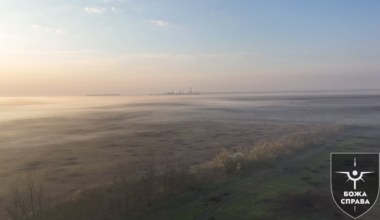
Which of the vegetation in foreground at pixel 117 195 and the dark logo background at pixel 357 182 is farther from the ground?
the vegetation in foreground at pixel 117 195

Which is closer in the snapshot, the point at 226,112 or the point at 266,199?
the point at 266,199

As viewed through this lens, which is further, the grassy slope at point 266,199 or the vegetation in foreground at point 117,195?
the grassy slope at point 266,199

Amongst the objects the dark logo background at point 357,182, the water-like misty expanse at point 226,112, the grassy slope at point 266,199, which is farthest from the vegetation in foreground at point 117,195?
the water-like misty expanse at point 226,112

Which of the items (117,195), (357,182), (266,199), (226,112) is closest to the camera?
(117,195)

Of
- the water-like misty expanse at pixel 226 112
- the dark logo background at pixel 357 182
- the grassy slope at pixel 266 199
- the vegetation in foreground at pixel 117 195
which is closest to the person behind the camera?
the vegetation in foreground at pixel 117 195

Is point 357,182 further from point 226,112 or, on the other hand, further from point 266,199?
point 226,112

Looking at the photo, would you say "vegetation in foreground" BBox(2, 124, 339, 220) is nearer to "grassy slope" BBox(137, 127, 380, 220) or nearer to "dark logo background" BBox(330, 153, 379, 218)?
"grassy slope" BBox(137, 127, 380, 220)

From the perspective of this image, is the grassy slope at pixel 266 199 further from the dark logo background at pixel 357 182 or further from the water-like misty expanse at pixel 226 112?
the water-like misty expanse at pixel 226 112

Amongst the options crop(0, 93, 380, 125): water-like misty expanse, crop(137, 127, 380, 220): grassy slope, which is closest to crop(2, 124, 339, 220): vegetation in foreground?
crop(137, 127, 380, 220): grassy slope

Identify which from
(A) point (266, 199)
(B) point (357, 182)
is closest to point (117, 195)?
(A) point (266, 199)

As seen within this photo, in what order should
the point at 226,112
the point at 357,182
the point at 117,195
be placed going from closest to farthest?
the point at 117,195
the point at 357,182
the point at 226,112
